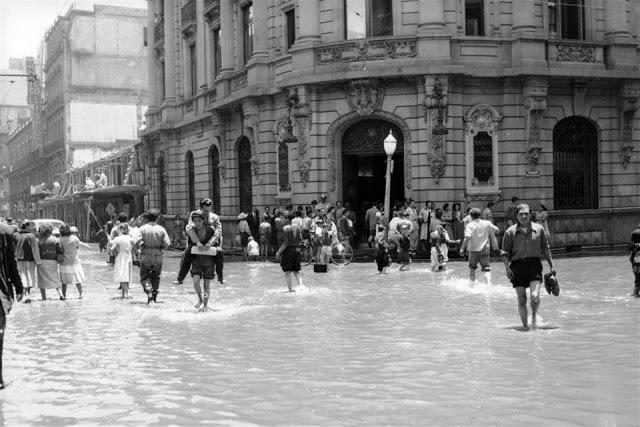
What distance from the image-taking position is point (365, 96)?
84.3 feet

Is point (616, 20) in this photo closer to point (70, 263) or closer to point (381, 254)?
point (381, 254)

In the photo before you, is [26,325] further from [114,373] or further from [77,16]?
[77,16]

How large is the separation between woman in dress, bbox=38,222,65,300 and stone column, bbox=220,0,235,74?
1764cm

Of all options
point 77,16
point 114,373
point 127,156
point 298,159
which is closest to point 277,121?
point 298,159

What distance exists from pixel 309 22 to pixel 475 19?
5.30m

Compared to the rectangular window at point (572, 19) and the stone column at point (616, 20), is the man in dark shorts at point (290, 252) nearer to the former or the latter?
the rectangular window at point (572, 19)

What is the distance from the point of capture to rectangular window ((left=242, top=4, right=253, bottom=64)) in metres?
31.6

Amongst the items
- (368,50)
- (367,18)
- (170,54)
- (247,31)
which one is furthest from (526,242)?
(170,54)

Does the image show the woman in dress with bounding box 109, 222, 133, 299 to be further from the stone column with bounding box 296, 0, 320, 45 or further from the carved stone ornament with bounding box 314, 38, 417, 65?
the stone column with bounding box 296, 0, 320, 45

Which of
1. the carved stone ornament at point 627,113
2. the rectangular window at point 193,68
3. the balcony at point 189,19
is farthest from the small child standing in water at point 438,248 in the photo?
the balcony at point 189,19

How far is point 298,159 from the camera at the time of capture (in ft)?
88.5

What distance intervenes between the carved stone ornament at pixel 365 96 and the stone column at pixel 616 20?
806 centimetres

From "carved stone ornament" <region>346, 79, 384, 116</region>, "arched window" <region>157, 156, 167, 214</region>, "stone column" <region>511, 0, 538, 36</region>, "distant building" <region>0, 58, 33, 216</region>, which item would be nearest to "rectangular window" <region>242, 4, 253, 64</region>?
"carved stone ornament" <region>346, 79, 384, 116</region>

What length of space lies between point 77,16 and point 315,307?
57583 mm
